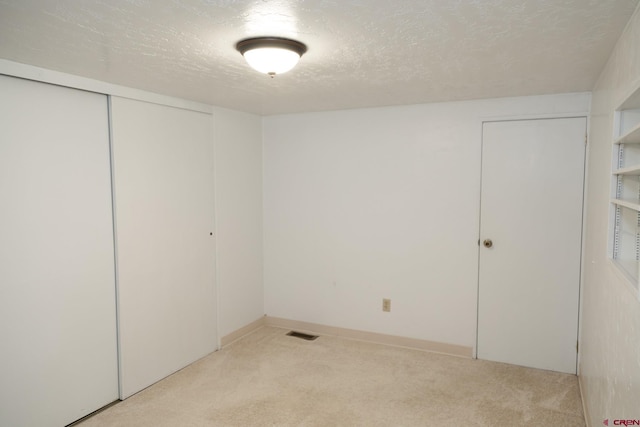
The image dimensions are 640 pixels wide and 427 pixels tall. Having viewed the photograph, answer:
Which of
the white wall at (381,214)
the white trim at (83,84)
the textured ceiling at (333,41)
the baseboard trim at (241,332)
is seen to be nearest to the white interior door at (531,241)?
the white wall at (381,214)

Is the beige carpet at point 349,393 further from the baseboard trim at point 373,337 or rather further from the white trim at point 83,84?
the white trim at point 83,84

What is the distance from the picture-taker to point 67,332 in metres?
2.60

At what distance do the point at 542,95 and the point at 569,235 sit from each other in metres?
1.14

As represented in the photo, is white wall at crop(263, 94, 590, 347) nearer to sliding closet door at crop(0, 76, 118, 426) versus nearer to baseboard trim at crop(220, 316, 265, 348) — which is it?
baseboard trim at crop(220, 316, 265, 348)

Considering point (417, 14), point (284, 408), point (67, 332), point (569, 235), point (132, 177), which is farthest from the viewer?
point (569, 235)

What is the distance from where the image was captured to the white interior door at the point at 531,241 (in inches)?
127

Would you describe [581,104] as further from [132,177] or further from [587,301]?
[132,177]

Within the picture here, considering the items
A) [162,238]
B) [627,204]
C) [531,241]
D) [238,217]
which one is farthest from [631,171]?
[238,217]

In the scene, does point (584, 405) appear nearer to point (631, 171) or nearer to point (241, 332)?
point (631, 171)

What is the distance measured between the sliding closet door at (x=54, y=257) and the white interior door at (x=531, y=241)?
9.85 feet

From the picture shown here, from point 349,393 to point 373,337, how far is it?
40.8 inches

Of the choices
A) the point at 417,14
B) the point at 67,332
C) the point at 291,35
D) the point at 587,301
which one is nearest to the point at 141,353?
the point at 67,332

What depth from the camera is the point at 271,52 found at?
6.38 feet

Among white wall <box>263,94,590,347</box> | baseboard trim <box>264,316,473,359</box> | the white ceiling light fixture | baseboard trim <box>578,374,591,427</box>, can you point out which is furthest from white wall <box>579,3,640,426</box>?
the white ceiling light fixture
